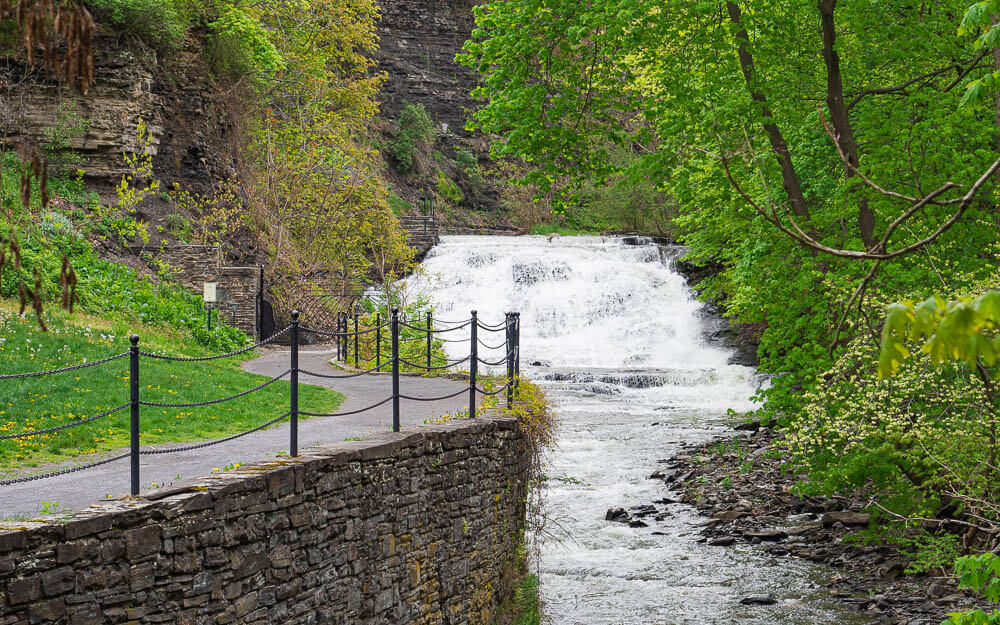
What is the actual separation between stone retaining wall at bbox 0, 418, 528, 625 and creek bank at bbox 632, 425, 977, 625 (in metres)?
3.74

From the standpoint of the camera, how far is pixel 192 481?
5.63 m

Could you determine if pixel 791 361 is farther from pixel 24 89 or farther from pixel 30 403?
pixel 24 89

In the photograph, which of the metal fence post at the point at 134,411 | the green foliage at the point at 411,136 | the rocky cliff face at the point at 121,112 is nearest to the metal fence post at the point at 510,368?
the metal fence post at the point at 134,411

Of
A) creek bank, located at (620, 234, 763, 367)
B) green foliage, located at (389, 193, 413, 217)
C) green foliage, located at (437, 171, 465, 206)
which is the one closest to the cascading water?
A: creek bank, located at (620, 234, 763, 367)

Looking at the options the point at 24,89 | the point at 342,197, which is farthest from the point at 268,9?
the point at 24,89

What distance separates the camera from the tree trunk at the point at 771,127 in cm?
1090

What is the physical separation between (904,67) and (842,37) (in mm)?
1204

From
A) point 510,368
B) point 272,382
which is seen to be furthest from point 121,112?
point 272,382

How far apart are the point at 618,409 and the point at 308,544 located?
13.9m

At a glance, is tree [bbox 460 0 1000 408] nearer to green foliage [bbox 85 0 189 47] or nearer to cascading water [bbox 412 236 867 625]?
cascading water [bbox 412 236 867 625]

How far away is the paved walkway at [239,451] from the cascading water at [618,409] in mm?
2242

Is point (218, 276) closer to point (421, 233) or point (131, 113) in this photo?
point (131, 113)

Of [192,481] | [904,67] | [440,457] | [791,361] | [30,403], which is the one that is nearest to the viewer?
[192,481]

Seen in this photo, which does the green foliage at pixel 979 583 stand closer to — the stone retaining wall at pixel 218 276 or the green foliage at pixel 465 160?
the stone retaining wall at pixel 218 276
